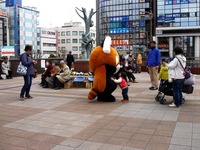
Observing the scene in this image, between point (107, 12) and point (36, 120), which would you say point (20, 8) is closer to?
point (107, 12)

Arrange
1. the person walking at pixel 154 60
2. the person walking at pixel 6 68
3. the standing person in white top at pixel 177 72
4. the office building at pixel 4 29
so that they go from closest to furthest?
the standing person in white top at pixel 177 72 < the person walking at pixel 154 60 < the person walking at pixel 6 68 < the office building at pixel 4 29

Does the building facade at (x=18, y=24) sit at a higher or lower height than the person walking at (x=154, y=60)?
higher

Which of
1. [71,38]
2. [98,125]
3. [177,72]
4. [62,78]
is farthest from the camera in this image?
[71,38]

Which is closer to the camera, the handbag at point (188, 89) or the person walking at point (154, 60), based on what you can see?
the handbag at point (188, 89)

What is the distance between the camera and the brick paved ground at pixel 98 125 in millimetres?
4465

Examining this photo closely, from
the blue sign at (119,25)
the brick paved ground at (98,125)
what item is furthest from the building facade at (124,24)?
the brick paved ground at (98,125)

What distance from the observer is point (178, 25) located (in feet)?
209

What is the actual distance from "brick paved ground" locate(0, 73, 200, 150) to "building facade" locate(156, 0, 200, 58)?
55558 millimetres

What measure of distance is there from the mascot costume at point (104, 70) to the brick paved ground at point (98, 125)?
0.38m

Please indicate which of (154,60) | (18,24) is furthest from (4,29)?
(154,60)

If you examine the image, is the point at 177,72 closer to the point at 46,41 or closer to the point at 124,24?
the point at 124,24

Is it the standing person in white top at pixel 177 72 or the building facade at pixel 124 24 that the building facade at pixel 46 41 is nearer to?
the building facade at pixel 124 24

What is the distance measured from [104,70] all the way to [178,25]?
195 ft

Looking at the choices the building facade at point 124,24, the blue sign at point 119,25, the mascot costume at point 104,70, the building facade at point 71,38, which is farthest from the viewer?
the building facade at point 71,38
